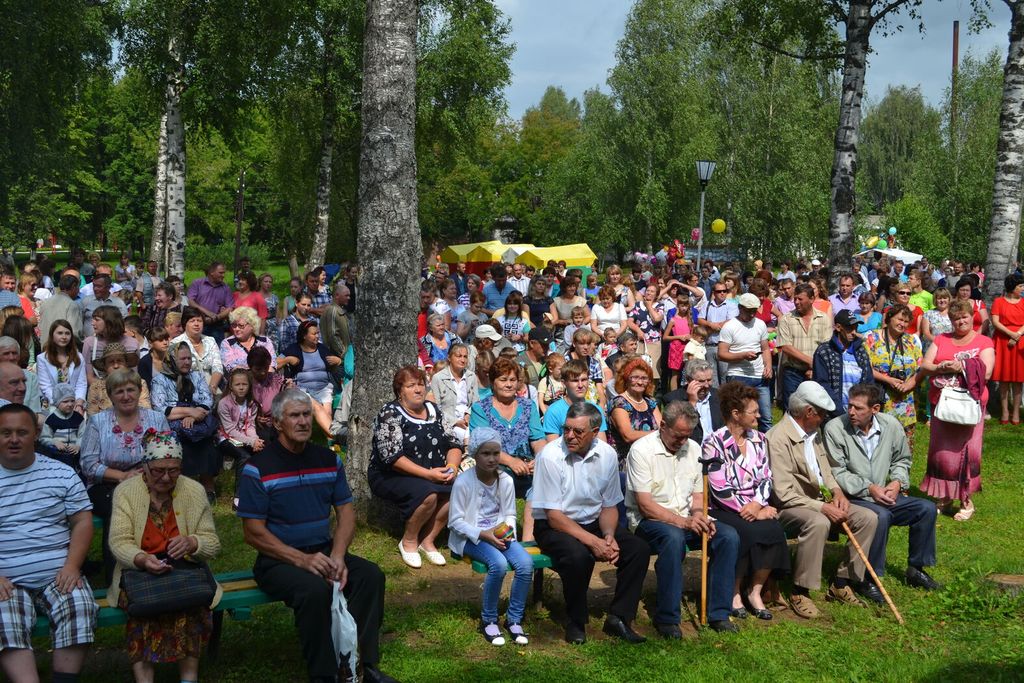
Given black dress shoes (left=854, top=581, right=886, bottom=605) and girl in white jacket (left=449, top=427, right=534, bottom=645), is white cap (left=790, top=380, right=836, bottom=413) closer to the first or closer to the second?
black dress shoes (left=854, top=581, right=886, bottom=605)

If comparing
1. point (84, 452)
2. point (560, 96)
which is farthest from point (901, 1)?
point (560, 96)

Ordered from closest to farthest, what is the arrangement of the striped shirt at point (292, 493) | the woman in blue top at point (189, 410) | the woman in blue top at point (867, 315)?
the striped shirt at point (292, 493)
the woman in blue top at point (189, 410)
the woman in blue top at point (867, 315)

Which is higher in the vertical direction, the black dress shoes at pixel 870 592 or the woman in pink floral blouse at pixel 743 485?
the woman in pink floral blouse at pixel 743 485

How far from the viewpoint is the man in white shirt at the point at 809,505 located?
22.3ft

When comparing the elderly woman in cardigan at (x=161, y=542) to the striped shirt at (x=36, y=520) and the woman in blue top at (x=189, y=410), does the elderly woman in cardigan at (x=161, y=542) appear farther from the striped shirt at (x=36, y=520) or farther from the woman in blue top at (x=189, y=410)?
the woman in blue top at (x=189, y=410)

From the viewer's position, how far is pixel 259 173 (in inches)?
2021

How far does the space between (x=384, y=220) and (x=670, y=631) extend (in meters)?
3.88

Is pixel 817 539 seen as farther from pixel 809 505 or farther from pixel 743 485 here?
pixel 743 485

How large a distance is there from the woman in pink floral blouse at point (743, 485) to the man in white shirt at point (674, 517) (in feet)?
0.58

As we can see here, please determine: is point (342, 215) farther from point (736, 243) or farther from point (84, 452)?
point (84, 452)

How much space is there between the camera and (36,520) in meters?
5.02

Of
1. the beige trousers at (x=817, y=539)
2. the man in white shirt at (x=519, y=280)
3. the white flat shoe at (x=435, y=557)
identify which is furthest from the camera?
the man in white shirt at (x=519, y=280)

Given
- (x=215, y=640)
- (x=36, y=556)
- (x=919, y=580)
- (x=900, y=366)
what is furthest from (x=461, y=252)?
(x=36, y=556)

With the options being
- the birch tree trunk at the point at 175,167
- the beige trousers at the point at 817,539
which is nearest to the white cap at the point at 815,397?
the beige trousers at the point at 817,539
